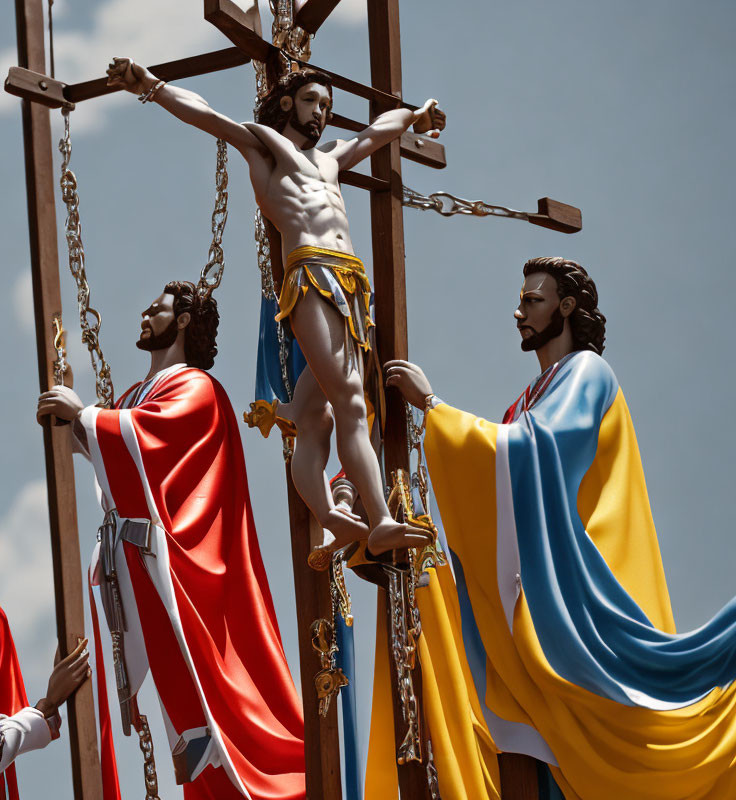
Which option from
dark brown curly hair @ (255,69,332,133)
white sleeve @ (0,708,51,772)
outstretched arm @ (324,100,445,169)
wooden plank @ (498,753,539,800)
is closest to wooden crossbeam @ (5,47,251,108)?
dark brown curly hair @ (255,69,332,133)

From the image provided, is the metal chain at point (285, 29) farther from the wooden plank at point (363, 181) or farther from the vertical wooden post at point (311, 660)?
the vertical wooden post at point (311, 660)

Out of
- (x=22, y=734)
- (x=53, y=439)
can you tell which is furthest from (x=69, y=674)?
(x=53, y=439)

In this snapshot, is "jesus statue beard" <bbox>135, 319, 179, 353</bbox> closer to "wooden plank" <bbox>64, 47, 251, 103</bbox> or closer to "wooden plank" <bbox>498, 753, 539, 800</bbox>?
"wooden plank" <bbox>64, 47, 251, 103</bbox>

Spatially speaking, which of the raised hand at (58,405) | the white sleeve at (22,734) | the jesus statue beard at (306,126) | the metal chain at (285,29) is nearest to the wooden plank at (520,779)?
the white sleeve at (22,734)

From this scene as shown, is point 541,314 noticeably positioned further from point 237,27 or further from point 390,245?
point 237,27

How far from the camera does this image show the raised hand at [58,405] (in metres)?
6.39

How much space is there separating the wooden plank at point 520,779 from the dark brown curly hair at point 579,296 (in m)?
1.47

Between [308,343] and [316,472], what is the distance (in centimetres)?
41

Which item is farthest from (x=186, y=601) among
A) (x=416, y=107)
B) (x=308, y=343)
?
(x=416, y=107)

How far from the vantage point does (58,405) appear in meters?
6.39

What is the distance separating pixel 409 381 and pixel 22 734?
2.00 metres

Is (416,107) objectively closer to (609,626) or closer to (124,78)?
(124,78)

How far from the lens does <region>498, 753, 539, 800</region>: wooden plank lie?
5.69 m

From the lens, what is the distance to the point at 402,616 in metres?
5.81
